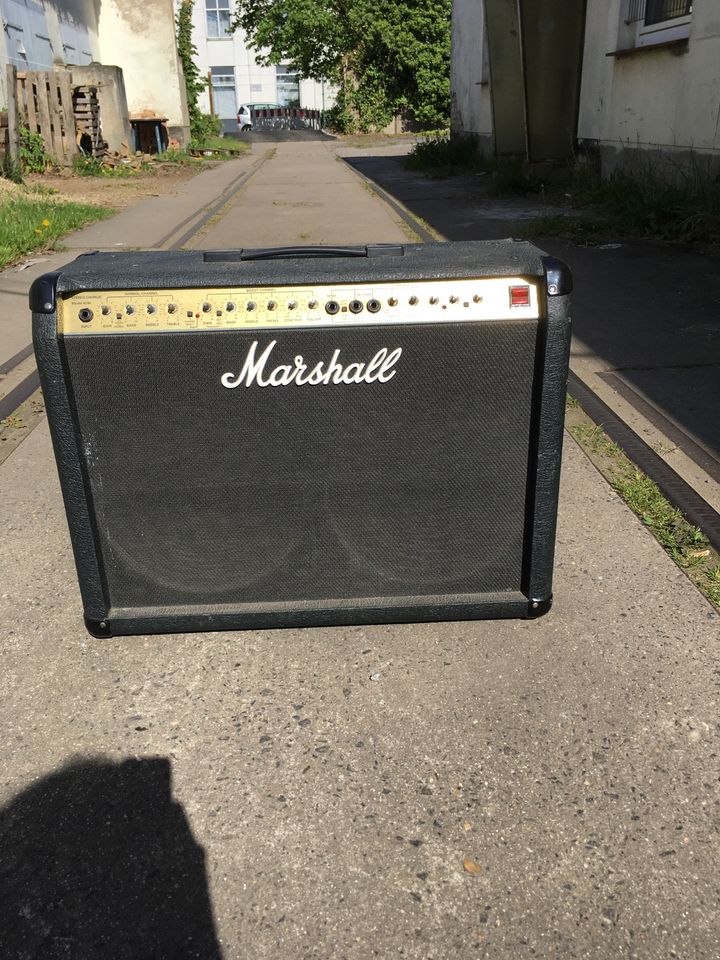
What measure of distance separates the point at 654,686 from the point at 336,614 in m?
0.78

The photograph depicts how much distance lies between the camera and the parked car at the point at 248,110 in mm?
46312

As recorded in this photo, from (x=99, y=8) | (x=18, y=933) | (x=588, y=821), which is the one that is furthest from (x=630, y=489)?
(x=99, y=8)

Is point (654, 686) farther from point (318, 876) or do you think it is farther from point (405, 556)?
point (318, 876)

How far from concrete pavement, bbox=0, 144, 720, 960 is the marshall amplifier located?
15 cm

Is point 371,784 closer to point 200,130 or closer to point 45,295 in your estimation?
point 45,295

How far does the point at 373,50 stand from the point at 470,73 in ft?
64.3

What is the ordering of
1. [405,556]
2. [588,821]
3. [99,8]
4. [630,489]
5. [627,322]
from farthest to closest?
1. [99,8]
2. [627,322]
3. [630,489]
4. [405,556]
5. [588,821]

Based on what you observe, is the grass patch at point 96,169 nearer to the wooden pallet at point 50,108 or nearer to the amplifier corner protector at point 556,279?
the wooden pallet at point 50,108

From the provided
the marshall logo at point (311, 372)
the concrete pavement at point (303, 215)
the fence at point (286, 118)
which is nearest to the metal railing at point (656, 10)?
the concrete pavement at point (303, 215)

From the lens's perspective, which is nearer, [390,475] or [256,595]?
[390,475]

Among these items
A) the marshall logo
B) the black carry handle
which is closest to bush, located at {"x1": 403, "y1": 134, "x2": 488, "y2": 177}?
the black carry handle

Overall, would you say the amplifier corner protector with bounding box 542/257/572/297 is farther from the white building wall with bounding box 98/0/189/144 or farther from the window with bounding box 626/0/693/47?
the white building wall with bounding box 98/0/189/144

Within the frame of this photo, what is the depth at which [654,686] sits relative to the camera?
202 cm

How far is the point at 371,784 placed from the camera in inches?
69.1
